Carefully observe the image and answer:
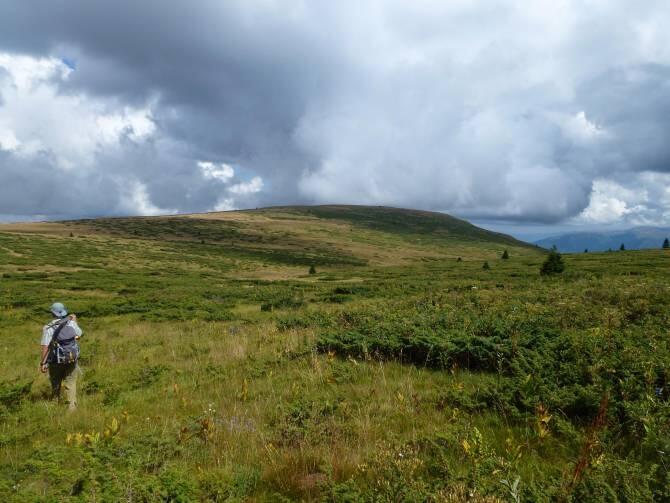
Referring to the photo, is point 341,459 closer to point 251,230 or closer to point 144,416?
point 144,416

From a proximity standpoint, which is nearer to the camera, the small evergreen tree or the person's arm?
the person's arm

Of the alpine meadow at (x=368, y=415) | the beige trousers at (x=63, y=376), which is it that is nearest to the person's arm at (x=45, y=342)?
the beige trousers at (x=63, y=376)

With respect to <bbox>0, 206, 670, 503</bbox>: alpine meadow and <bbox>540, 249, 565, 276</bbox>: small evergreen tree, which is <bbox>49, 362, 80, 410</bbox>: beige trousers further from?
<bbox>540, 249, 565, 276</bbox>: small evergreen tree

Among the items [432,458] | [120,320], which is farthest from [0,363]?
[432,458]

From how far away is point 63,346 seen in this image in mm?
7504

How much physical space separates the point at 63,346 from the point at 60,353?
0.14m

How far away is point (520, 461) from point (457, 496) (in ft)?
4.21

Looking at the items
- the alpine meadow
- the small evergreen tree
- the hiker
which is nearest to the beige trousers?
the hiker

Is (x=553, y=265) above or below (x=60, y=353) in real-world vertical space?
above

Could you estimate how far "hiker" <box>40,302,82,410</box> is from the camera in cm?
741

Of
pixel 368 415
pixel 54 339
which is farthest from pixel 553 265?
pixel 54 339

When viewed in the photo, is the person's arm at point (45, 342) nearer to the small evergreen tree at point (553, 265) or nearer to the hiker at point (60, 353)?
the hiker at point (60, 353)

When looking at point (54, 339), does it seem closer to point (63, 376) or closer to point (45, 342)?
point (45, 342)

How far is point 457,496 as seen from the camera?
296 centimetres
